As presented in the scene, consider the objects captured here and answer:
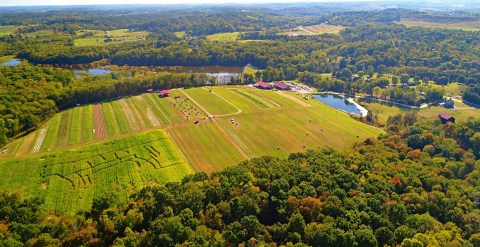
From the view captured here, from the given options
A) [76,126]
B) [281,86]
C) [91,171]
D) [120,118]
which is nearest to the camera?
[91,171]

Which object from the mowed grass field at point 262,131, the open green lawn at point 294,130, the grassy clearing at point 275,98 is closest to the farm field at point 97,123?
the mowed grass field at point 262,131

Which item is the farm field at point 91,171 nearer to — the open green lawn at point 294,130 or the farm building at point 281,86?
the open green lawn at point 294,130

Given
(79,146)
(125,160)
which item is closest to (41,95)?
(79,146)

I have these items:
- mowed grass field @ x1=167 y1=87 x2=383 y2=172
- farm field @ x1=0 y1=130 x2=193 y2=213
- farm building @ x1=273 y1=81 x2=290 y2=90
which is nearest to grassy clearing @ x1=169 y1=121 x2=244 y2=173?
mowed grass field @ x1=167 y1=87 x2=383 y2=172

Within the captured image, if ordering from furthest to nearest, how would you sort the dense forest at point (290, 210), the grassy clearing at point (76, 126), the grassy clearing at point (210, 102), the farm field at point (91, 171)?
1. the grassy clearing at point (210, 102)
2. the grassy clearing at point (76, 126)
3. the farm field at point (91, 171)
4. the dense forest at point (290, 210)

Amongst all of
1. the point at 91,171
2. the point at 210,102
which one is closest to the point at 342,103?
the point at 210,102

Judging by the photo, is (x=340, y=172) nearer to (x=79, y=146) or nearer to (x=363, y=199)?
(x=363, y=199)

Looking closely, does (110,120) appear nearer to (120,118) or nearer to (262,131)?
(120,118)
